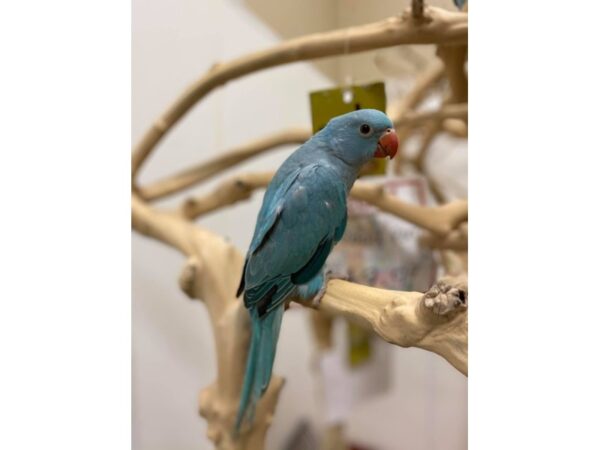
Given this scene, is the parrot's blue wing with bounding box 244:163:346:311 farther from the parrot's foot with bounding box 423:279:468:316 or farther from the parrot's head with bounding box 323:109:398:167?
the parrot's foot with bounding box 423:279:468:316

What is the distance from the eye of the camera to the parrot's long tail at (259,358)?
53 centimetres

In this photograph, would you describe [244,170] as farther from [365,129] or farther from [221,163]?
[365,129]

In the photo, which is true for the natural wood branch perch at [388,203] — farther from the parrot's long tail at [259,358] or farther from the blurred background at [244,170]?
the parrot's long tail at [259,358]

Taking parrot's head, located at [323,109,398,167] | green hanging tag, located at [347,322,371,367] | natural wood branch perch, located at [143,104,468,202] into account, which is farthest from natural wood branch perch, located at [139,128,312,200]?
green hanging tag, located at [347,322,371,367]

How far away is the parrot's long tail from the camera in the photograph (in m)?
0.53

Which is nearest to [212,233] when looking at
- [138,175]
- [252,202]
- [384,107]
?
[252,202]

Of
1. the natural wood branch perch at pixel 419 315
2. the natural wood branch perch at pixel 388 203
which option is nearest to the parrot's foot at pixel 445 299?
the natural wood branch perch at pixel 419 315

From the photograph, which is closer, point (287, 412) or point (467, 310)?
point (467, 310)

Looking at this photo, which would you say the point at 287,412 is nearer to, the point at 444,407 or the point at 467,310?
the point at 444,407

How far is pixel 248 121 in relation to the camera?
660 millimetres

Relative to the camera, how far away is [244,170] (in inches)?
27.0

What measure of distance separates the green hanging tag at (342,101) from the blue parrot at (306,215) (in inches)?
1.1

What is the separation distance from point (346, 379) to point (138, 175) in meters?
0.44

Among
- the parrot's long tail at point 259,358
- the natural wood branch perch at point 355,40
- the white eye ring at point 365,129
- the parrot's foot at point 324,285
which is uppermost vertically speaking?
the natural wood branch perch at point 355,40
